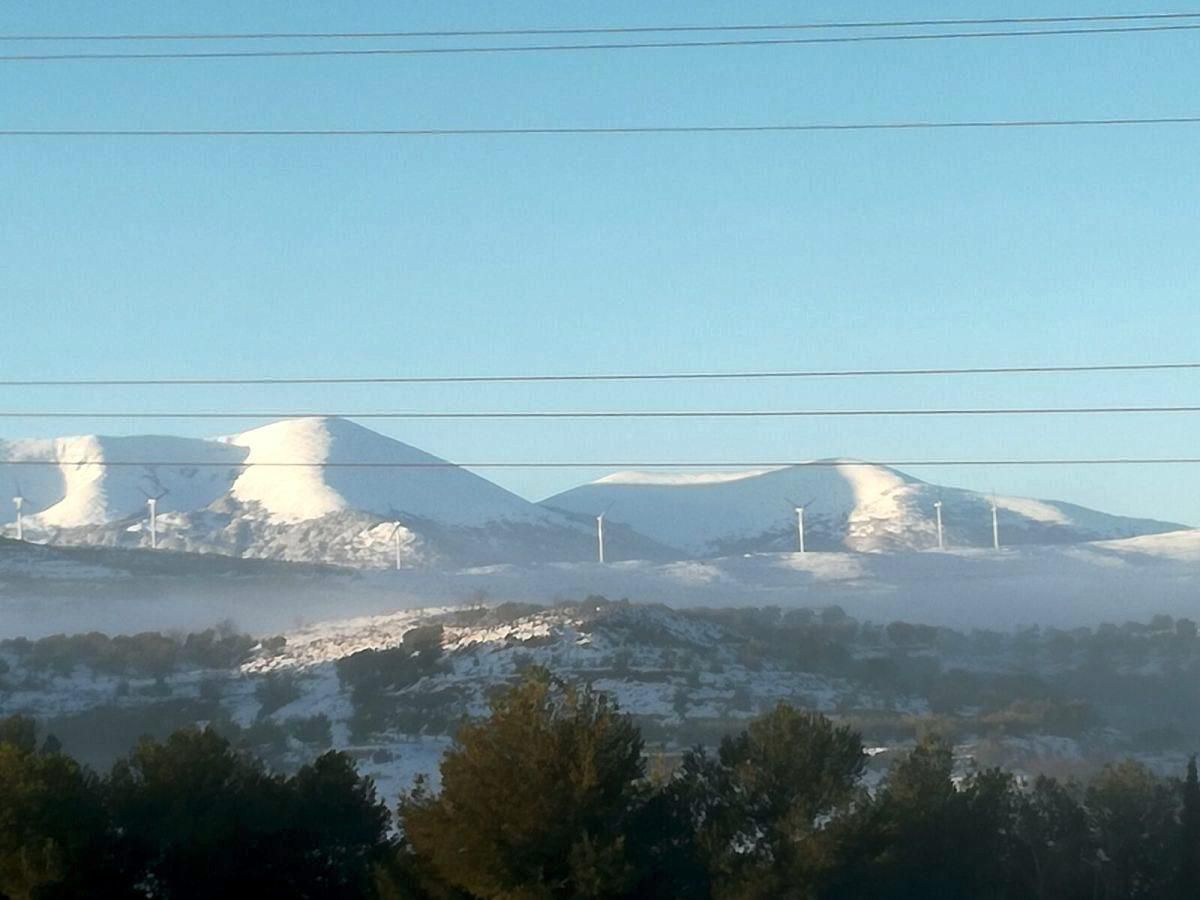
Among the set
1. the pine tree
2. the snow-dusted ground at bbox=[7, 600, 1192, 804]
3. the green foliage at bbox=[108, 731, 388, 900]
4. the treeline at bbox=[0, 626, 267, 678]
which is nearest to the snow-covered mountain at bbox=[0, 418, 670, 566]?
the treeline at bbox=[0, 626, 267, 678]

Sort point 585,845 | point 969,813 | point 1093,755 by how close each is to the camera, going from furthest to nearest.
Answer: point 1093,755 < point 969,813 < point 585,845

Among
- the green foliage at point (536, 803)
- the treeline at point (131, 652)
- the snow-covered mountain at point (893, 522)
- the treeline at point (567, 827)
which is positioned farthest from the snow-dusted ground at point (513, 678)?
the snow-covered mountain at point (893, 522)

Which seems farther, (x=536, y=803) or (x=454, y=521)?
(x=454, y=521)

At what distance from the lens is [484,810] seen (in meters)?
29.7

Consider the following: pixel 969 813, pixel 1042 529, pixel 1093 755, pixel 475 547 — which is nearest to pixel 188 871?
pixel 969 813

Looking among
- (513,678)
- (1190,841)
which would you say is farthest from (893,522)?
(1190,841)

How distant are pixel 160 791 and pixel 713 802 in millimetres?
12155

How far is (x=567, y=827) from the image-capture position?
97.2 ft

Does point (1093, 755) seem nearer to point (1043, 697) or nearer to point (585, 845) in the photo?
point (1043, 697)

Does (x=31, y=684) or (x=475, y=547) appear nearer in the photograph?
(x=31, y=684)

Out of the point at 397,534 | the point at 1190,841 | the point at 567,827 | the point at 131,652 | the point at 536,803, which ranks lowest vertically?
the point at 1190,841

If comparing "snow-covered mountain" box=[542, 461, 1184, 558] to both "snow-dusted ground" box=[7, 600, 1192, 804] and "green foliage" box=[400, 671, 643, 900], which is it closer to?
"snow-dusted ground" box=[7, 600, 1192, 804]

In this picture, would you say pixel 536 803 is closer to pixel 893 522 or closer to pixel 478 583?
pixel 478 583

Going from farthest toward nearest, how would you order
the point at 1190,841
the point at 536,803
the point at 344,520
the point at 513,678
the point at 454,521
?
the point at 454,521, the point at 344,520, the point at 513,678, the point at 1190,841, the point at 536,803
